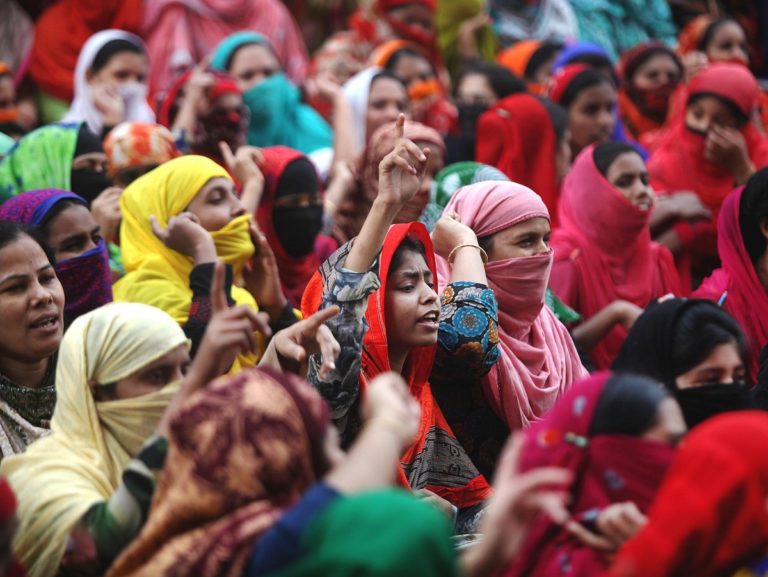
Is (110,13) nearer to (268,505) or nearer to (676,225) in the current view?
(676,225)

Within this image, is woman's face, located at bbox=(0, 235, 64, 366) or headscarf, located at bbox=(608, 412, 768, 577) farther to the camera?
woman's face, located at bbox=(0, 235, 64, 366)

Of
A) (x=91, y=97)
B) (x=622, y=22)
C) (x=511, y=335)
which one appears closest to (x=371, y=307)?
(x=511, y=335)

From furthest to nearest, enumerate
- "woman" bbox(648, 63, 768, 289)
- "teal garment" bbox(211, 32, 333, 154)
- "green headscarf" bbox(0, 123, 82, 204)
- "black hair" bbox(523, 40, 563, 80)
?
"black hair" bbox(523, 40, 563, 80)
"teal garment" bbox(211, 32, 333, 154)
"woman" bbox(648, 63, 768, 289)
"green headscarf" bbox(0, 123, 82, 204)

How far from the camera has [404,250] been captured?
14.7 ft

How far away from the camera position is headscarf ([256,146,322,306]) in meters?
6.10

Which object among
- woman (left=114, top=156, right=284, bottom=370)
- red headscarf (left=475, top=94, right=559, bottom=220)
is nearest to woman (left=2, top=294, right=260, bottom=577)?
woman (left=114, top=156, right=284, bottom=370)

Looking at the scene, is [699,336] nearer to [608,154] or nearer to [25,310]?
[25,310]

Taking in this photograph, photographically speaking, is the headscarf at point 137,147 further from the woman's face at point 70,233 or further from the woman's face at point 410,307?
the woman's face at point 410,307

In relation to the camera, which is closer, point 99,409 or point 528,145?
point 99,409

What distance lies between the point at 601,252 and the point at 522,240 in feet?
4.02

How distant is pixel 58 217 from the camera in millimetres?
5008

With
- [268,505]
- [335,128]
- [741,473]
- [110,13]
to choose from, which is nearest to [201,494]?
[268,505]

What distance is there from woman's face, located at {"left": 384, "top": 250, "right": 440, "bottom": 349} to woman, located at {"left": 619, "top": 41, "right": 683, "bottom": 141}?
4416mm

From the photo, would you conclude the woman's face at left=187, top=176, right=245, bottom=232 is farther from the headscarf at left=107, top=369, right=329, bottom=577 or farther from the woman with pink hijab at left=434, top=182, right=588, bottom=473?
the headscarf at left=107, top=369, right=329, bottom=577
